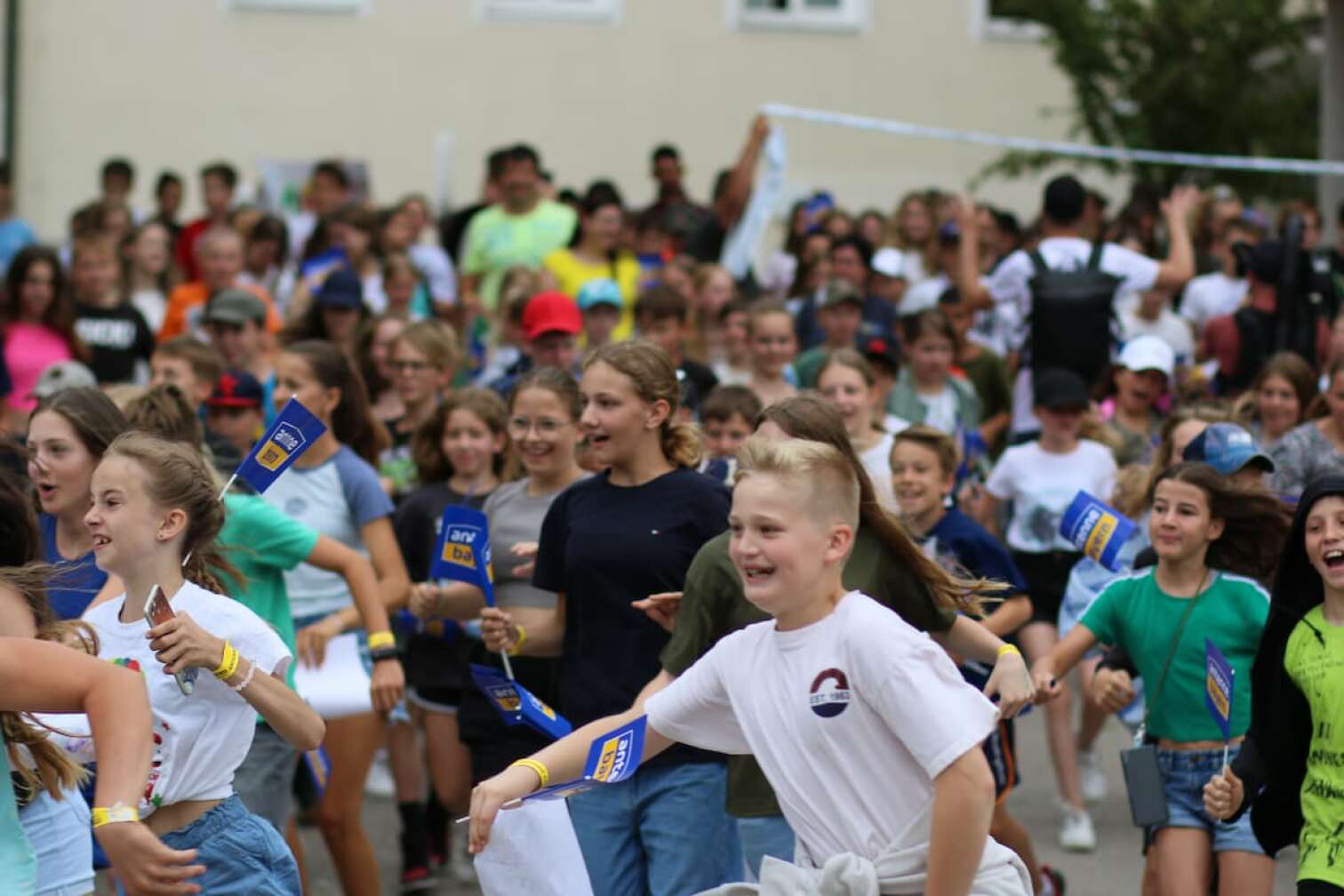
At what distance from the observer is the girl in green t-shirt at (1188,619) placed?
6.48 m

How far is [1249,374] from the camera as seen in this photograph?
11.7m

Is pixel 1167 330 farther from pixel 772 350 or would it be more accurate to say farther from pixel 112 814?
pixel 112 814

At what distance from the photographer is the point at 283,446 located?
5.85m

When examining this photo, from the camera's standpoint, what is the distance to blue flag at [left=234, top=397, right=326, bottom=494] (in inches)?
229

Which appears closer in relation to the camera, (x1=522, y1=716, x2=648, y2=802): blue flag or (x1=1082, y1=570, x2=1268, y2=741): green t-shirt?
(x1=522, y1=716, x2=648, y2=802): blue flag

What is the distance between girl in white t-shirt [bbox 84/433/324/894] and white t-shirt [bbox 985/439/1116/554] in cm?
512

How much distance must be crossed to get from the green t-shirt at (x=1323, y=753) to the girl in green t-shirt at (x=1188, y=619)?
682 millimetres

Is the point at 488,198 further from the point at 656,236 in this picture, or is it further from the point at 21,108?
the point at 21,108

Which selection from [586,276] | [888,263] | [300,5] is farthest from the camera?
[300,5]

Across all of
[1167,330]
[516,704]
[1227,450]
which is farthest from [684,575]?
[1167,330]

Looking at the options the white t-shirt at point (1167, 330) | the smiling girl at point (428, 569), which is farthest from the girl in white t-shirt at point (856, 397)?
the white t-shirt at point (1167, 330)

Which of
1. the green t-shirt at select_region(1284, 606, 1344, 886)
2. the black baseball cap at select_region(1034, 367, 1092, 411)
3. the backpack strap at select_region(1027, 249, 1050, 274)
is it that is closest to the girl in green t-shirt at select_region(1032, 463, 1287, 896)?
the green t-shirt at select_region(1284, 606, 1344, 886)

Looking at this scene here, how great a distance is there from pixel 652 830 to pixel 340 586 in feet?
7.02

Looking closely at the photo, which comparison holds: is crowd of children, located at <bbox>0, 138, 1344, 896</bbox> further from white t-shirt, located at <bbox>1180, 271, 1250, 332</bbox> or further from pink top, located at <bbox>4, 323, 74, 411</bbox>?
white t-shirt, located at <bbox>1180, 271, 1250, 332</bbox>
